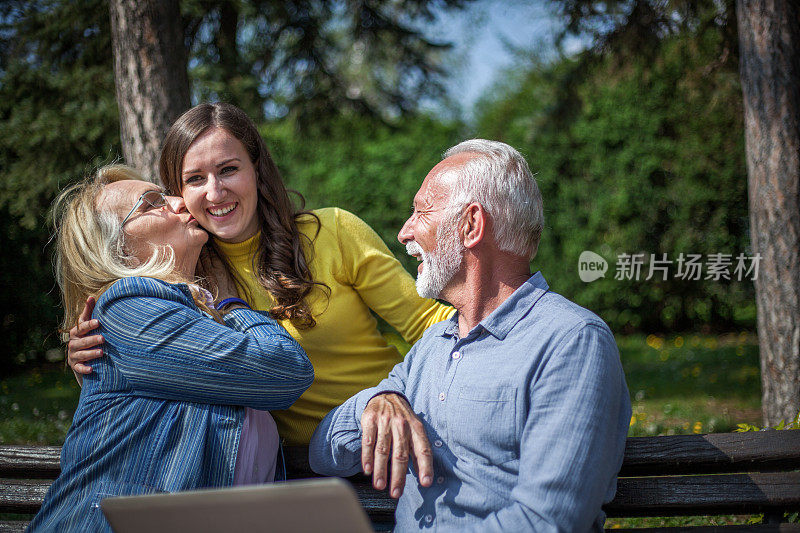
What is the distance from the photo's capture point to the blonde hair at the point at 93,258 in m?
2.26

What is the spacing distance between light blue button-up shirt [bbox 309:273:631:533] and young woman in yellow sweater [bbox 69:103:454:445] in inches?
12.5

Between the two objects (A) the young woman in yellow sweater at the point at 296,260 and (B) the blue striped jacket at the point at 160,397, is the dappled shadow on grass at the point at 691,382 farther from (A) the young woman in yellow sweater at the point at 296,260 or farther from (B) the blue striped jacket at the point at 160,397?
(B) the blue striped jacket at the point at 160,397

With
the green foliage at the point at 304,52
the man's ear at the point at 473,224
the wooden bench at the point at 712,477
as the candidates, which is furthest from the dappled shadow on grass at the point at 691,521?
the green foliage at the point at 304,52

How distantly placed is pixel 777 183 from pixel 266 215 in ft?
10.8

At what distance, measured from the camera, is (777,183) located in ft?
14.4

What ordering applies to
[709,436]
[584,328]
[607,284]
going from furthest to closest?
[607,284]
[709,436]
[584,328]

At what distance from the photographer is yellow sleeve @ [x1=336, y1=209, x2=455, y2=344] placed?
273cm

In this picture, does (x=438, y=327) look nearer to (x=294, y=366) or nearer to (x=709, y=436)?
(x=294, y=366)

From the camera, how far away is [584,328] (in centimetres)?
192

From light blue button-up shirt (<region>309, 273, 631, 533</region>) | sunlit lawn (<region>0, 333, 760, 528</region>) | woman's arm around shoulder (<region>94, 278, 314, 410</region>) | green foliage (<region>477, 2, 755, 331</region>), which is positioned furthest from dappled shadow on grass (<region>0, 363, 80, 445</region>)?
A: green foliage (<region>477, 2, 755, 331</region>)

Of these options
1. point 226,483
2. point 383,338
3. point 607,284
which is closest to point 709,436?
point 383,338

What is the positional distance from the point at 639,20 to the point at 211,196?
14.8ft

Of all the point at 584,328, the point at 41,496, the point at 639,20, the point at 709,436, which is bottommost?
the point at 41,496

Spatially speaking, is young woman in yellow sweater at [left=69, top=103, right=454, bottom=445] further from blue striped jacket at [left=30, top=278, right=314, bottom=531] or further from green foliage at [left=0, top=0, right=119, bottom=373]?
green foliage at [left=0, top=0, right=119, bottom=373]
